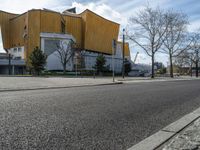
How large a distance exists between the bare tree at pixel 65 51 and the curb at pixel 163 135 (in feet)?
213

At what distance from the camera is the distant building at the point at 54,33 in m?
88.2

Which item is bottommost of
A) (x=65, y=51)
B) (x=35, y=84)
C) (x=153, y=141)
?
(x=153, y=141)

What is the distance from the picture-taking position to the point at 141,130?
6.24 meters

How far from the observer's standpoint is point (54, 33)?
89.6m

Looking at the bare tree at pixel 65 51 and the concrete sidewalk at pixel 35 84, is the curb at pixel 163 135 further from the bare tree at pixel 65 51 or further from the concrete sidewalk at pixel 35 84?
the bare tree at pixel 65 51

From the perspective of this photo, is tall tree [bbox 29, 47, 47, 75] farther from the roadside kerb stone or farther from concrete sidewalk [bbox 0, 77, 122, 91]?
the roadside kerb stone

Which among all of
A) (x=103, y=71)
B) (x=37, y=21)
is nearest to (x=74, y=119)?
(x=103, y=71)

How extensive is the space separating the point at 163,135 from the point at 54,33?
86139 mm

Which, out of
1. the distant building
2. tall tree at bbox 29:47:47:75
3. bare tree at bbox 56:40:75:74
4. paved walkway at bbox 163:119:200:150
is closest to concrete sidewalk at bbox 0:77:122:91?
paved walkway at bbox 163:119:200:150

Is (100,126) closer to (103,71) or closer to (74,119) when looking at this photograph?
(74,119)

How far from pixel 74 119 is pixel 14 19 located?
4146 inches

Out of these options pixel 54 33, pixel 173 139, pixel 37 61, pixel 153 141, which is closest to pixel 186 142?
pixel 173 139

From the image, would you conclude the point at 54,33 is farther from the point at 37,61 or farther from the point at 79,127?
the point at 79,127

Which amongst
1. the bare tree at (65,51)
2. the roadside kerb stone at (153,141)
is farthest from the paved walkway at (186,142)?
the bare tree at (65,51)
